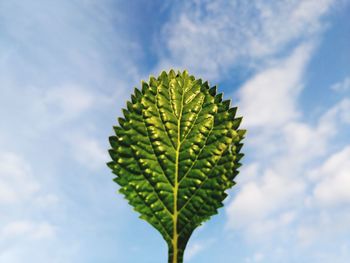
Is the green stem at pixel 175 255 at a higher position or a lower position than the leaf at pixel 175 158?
lower

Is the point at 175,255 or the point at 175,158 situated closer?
the point at 175,255

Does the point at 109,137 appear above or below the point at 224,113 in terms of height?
below

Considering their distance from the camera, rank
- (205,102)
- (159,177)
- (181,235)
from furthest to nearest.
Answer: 1. (205,102)
2. (159,177)
3. (181,235)

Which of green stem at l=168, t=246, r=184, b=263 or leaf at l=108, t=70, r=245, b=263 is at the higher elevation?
leaf at l=108, t=70, r=245, b=263

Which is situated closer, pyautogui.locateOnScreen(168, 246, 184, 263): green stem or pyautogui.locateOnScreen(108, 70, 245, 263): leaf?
pyautogui.locateOnScreen(168, 246, 184, 263): green stem

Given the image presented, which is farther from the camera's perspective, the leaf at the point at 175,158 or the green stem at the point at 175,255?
the leaf at the point at 175,158

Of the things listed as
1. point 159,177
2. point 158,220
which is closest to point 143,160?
point 159,177

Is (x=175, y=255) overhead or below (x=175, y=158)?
below

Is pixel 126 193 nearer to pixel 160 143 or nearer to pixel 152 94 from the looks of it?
pixel 160 143
